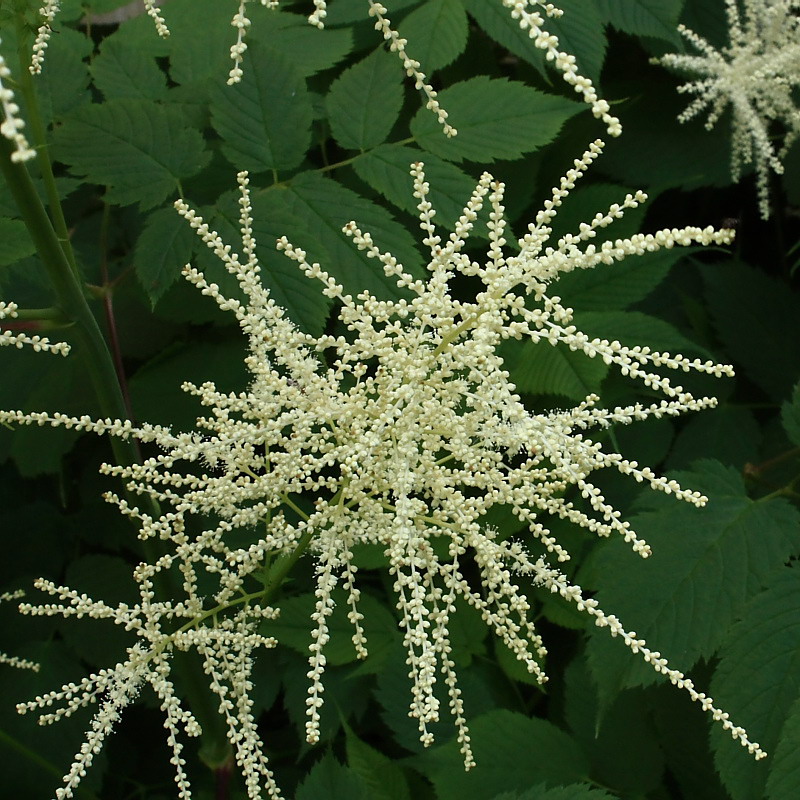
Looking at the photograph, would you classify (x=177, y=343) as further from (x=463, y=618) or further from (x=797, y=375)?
(x=797, y=375)

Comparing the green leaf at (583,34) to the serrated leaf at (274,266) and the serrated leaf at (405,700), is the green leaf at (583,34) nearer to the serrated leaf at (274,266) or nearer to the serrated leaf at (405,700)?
the serrated leaf at (274,266)

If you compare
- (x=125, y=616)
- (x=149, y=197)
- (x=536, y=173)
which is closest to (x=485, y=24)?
(x=536, y=173)

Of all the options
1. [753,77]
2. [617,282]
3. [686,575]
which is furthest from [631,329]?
[753,77]

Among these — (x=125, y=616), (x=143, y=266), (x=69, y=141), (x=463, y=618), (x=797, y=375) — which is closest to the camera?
(x=125, y=616)

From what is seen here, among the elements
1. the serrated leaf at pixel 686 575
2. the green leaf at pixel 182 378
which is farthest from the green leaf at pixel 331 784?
the green leaf at pixel 182 378

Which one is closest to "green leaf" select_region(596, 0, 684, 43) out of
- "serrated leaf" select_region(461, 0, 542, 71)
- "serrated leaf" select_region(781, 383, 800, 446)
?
"serrated leaf" select_region(461, 0, 542, 71)

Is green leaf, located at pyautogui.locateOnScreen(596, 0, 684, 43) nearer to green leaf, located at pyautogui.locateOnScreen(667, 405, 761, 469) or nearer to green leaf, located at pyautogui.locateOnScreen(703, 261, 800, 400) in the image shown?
green leaf, located at pyautogui.locateOnScreen(703, 261, 800, 400)
